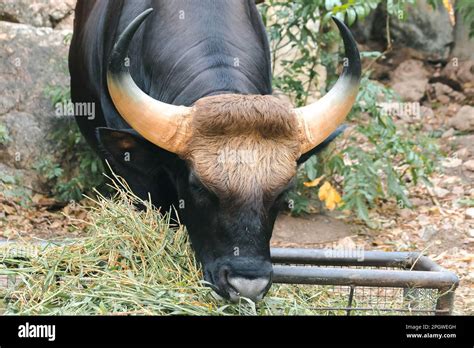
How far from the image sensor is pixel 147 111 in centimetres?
472

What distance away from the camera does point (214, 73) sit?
5188 mm

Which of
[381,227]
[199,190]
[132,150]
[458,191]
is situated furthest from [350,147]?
[199,190]

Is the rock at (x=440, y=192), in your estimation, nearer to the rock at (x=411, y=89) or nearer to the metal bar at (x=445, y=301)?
the rock at (x=411, y=89)

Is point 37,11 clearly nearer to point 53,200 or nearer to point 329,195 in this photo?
point 53,200

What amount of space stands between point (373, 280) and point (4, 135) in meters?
4.59

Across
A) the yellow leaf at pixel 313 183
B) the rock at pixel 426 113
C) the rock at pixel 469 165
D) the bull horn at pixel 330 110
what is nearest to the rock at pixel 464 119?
the rock at pixel 426 113

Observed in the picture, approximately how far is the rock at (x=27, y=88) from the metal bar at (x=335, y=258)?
371cm

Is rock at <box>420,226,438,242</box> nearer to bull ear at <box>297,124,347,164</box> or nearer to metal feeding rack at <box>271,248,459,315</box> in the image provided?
metal feeding rack at <box>271,248,459,315</box>

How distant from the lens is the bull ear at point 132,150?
196 inches

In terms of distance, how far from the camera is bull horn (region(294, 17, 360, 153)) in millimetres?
4832

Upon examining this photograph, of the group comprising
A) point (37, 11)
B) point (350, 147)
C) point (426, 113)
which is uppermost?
point (37, 11)
